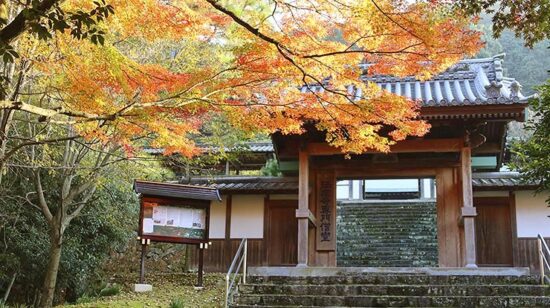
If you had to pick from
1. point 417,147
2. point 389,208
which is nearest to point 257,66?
point 417,147

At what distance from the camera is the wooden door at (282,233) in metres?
15.1

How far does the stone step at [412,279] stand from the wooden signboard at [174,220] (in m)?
3.26

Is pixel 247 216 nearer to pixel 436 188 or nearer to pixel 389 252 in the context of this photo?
pixel 436 188

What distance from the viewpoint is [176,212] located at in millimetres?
12750

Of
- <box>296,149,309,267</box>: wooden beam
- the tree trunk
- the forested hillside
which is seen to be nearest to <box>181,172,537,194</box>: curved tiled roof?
<box>296,149,309,267</box>: wooden beam

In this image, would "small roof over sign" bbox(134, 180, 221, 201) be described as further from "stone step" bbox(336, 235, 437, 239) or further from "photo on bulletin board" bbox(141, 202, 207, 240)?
"stone step" bbox(336, 235, 437, 239)

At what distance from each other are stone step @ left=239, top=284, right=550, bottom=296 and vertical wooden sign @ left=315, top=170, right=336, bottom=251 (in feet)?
12.2

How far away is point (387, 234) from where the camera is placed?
20.0 metres

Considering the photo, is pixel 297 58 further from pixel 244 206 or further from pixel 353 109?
pixel 244 206

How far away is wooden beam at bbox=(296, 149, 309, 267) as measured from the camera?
11.5 meters

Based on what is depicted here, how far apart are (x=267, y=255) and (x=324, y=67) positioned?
8.55 metres

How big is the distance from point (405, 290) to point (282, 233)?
6353mm

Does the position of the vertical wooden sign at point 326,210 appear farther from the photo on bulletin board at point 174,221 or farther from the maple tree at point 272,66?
the maple tree at point 272,66

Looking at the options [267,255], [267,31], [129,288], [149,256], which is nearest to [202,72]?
[267,31]
